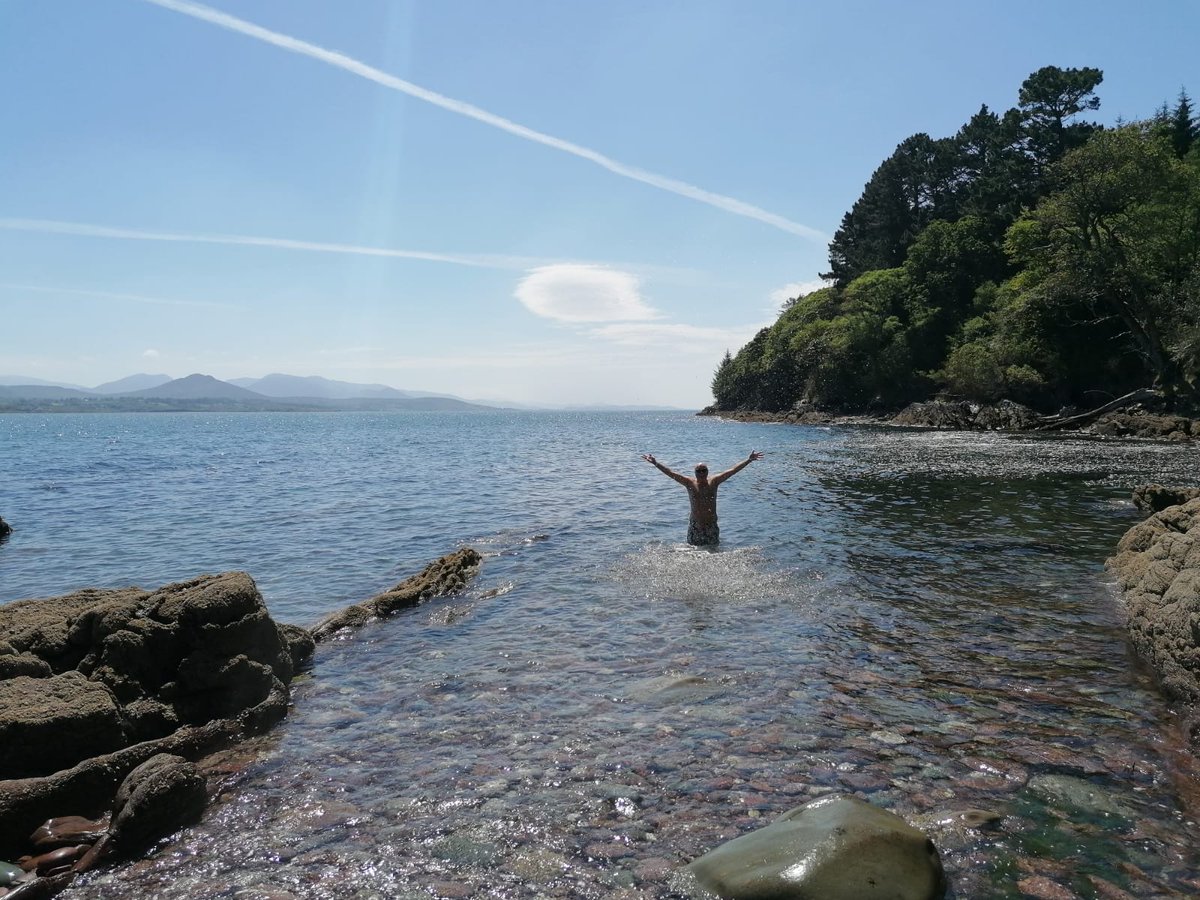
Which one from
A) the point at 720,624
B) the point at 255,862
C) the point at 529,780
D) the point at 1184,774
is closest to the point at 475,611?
the point at 720,624

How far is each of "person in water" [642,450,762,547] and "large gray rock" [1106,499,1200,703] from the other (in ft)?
25.6

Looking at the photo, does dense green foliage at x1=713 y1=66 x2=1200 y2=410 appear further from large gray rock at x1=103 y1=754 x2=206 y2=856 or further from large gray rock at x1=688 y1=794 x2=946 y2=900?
large gray rock at x1=103 y1=754 x2=206 y2=856

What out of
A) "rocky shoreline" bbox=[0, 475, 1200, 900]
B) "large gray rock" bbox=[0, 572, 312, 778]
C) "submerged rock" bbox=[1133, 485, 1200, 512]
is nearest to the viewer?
"rocky shoreline" bbox=[0, 475, 1200, 900]

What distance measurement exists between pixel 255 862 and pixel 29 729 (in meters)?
2.99

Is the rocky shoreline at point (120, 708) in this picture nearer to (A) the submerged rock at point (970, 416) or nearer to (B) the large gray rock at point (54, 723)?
(B) the large gray rock at point (54, 723)

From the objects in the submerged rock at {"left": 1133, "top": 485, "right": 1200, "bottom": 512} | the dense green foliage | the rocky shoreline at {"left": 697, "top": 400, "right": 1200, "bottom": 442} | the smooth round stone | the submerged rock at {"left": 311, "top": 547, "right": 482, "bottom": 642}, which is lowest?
the smooth round stone

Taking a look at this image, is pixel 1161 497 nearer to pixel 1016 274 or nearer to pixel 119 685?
pixel 119 685

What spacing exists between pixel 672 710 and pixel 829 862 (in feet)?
11.0

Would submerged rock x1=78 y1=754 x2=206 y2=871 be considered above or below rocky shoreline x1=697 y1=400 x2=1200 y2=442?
below

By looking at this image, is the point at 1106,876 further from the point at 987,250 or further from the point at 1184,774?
the point at 987,250

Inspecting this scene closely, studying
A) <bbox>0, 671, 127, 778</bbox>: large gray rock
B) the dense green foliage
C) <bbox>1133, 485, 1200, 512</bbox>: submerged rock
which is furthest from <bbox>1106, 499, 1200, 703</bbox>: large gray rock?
the dense green foliage

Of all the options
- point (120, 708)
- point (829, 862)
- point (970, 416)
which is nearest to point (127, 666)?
point (120, 708)

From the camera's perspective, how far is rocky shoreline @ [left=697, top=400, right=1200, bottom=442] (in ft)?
145

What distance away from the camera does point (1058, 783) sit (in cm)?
618
